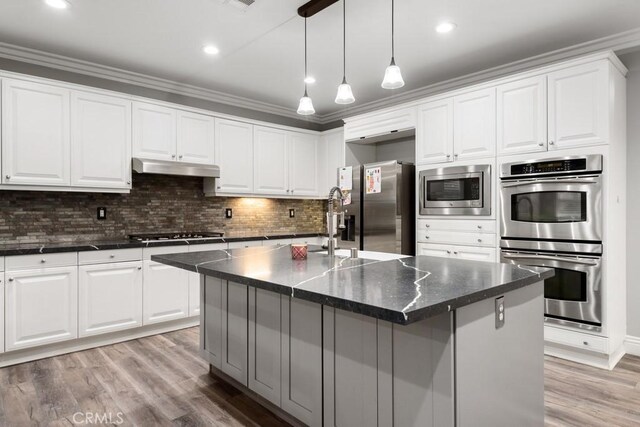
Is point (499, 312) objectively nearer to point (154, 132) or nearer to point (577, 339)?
point (577, 339)

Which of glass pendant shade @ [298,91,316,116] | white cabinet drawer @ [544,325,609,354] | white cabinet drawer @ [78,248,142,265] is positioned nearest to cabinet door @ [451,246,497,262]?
white cabinet drawer @ [544,325,609,354]

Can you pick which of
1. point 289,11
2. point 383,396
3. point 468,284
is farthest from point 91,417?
point 289,11

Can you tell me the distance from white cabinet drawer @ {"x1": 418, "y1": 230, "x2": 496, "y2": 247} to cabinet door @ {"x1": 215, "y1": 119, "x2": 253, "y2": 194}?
2186 millimetres

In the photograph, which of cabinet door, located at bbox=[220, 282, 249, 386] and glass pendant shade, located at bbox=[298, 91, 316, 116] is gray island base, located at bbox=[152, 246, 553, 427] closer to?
cabinet door, located at bbox=[220, 282, 249, 386]

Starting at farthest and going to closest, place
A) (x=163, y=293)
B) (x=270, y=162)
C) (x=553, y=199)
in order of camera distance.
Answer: (x=270, y=162) < (x=163, y=293) < (x=553, y=199)

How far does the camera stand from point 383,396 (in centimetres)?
160

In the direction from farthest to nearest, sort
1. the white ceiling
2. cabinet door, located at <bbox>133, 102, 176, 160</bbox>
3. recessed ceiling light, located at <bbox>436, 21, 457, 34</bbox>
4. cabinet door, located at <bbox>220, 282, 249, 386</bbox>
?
cabinet door, located at <bbox>133, 102, 176, 160</bbox>, recessed ceiling light, located at <bbox>436, 21, 457, 34</bbox>, the white ceiling, cabinet door, located at <bbox>220, 282, 249, 386</bbox>

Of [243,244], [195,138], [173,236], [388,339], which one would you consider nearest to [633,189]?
[388,339]

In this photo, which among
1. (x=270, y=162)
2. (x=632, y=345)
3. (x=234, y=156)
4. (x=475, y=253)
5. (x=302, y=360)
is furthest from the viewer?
(x=270, y=162)

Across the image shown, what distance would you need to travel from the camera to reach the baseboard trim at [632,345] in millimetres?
3193

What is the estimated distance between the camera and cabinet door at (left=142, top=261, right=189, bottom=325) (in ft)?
12.1

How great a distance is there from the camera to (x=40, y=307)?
10.3ft

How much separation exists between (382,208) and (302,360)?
2476 millimetres

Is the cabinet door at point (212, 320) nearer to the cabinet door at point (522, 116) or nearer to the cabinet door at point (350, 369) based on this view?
the cabinet door at point (350, 369)
